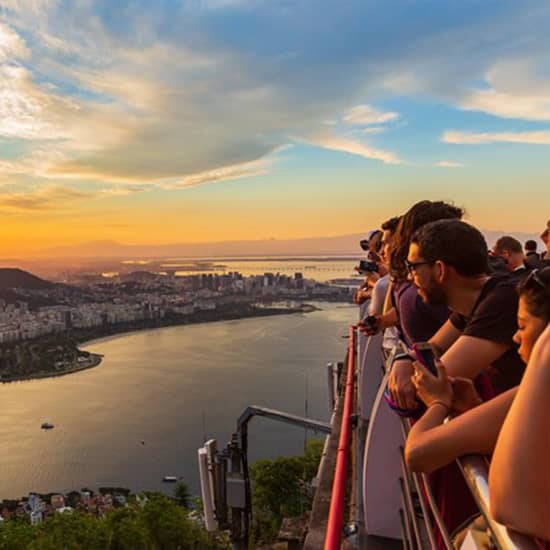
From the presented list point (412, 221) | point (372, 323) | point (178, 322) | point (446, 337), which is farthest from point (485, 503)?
point (178, 322)

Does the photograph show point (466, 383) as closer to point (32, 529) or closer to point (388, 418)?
point (388, 418)

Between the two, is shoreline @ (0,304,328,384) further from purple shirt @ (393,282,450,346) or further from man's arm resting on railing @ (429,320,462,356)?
man's arm resting on railing @ (429,320,462,356)

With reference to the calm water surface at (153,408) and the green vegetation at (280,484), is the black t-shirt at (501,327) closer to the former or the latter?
the green vegetation at (280,484)

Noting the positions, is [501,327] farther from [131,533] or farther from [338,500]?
[131,533]

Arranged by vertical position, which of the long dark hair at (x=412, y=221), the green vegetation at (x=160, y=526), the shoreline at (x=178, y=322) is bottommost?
the shoreline at (x=178, y=322)

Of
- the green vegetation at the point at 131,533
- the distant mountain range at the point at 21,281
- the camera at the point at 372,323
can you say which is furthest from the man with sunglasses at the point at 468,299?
the distant mountain range at the point at 21,281

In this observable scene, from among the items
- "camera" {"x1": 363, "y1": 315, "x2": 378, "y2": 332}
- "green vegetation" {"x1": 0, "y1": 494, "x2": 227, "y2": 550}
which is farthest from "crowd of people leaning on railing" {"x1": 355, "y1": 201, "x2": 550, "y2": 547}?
"green vegetation" {"x1": 0, "y1": 494, "x2": 227, "y2": 550}

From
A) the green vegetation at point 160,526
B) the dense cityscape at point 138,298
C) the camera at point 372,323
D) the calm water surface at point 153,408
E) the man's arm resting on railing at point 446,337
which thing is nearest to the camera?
the man's arm resting on railing at point 446,337
